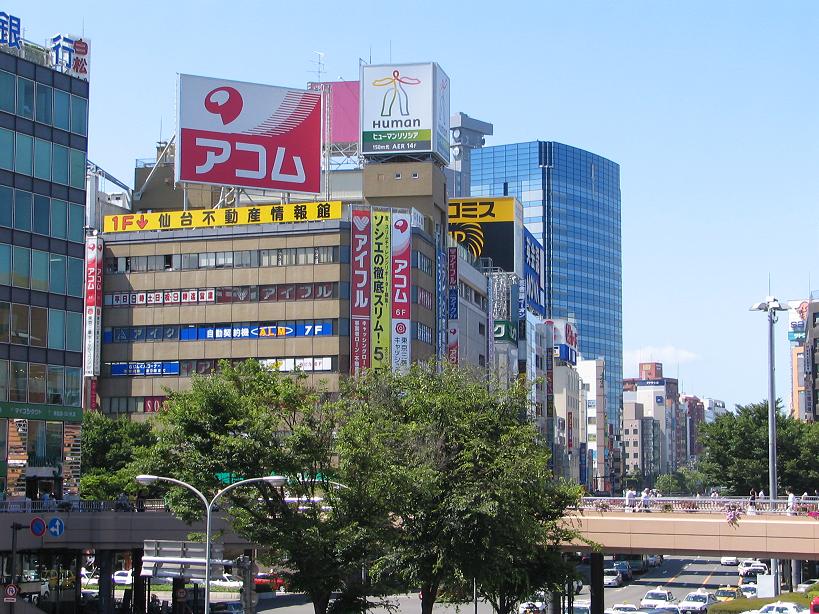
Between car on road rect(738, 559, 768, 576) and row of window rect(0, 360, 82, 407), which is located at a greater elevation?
row of window rect(0, 360, 82, 407)

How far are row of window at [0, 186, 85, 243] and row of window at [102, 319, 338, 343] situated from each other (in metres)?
33.9

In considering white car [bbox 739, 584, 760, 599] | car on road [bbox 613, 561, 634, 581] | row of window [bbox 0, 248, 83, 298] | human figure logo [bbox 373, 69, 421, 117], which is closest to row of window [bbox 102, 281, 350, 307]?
human figure logo [bbox 373, 69, 421, 117]

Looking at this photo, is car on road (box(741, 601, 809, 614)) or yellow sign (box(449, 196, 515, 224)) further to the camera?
yellow sign (box(449, 196, 515, 224))

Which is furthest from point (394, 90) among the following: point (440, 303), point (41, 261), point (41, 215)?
point (41, 261)

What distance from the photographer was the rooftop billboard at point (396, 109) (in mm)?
116375

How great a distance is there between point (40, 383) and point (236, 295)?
38.5m

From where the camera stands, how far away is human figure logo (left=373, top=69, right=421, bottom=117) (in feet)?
383

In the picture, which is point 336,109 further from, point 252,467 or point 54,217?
point 252,467

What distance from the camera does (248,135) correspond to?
4190 inches

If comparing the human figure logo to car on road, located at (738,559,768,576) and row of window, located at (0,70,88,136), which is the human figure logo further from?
car on road, located at (738,559,768,576)

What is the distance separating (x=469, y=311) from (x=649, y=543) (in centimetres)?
6819

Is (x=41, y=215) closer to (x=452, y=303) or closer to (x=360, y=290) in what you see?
(x=360, y=290)

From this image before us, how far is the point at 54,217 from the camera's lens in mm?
71188

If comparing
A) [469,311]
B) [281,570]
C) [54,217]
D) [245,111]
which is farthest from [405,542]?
[469,311]
